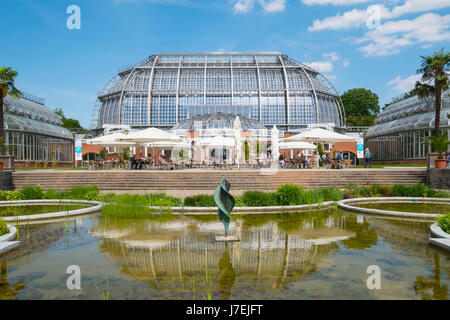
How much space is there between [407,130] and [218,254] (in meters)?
38.4

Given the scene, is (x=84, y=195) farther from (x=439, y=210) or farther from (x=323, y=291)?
(x=439, y=210)

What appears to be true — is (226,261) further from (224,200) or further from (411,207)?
(411,207)

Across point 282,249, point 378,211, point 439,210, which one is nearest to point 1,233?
point 282,249

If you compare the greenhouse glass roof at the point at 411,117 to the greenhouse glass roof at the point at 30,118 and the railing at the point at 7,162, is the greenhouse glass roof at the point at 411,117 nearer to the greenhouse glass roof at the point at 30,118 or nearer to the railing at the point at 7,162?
the railing at the point at 7,162

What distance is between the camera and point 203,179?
17.9 metres

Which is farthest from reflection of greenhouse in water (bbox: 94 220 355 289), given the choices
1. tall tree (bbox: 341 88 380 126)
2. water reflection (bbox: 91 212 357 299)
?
tall tree (bbox: 341 88 380 126)

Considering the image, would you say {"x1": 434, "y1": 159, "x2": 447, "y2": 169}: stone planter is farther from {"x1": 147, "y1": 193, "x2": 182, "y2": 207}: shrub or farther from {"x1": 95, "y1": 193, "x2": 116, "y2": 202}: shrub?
{"x1": 95, "y1": 193, "x2": 116, "y2": 202}: shrub

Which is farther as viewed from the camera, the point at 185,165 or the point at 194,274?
the point at 185,165

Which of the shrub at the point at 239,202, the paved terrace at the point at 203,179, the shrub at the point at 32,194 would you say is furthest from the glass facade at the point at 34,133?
the shrub at the point at 239,202

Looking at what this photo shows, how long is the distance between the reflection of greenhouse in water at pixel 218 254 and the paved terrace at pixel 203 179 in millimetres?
9531

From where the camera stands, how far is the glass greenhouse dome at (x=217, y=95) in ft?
157
